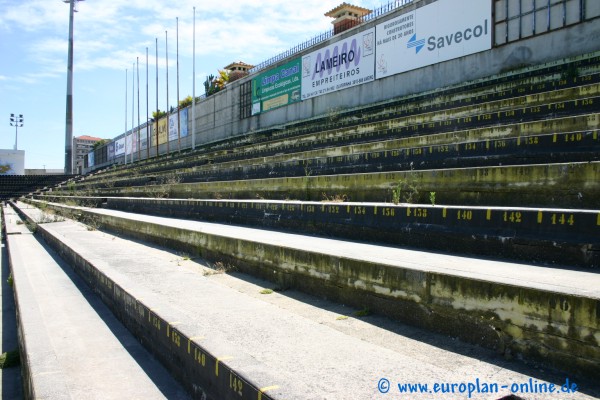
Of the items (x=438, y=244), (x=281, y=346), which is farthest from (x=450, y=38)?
(x=281, y=346)

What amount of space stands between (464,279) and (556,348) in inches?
23.2

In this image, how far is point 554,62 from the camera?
1122cm

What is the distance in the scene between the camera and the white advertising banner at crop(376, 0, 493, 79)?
12836 mm

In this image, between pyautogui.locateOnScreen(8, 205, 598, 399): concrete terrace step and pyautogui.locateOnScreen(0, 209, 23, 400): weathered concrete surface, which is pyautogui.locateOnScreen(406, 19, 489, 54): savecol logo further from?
pyautogui.locateOnScreen(0, 209, 23, 400): weathered concrete surface

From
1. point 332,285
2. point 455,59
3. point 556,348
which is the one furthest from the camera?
point 455,59

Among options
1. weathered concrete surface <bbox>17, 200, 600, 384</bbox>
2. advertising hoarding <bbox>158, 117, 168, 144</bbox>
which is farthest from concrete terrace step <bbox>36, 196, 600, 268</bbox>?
advertising hoarding <bbox>158, 117, 168, 144</bbox>

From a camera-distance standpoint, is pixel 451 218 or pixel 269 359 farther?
pixel 451 218

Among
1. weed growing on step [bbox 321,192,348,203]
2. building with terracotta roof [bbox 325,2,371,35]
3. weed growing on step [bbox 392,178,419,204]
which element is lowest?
weed growing on step [bbox 321,192,348,203]

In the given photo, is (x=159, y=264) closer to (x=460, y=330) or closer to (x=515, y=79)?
(x=460, y=330)

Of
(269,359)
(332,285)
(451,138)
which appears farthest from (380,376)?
(451,138)

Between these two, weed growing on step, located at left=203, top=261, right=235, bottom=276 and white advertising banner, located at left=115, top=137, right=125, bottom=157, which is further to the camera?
white advertising banner, located at left=115, top=137, right=125, bottom=157

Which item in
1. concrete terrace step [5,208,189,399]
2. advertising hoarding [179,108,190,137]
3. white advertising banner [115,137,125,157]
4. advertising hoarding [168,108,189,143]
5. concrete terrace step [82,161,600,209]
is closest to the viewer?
concrete terrace step [5,208,189,399]

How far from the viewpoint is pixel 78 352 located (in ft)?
9.96

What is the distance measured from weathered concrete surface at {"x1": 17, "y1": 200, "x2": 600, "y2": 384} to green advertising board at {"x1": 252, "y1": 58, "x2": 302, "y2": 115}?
57.1 feet
